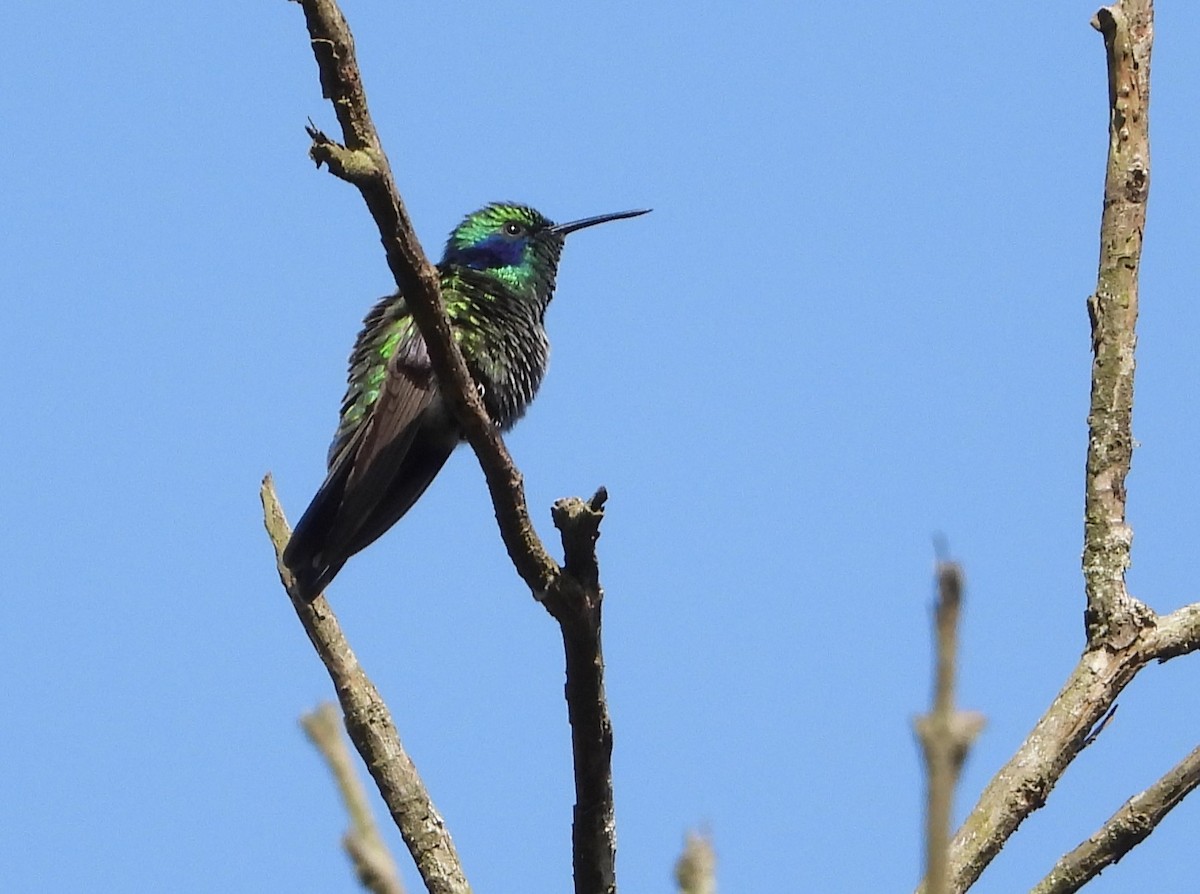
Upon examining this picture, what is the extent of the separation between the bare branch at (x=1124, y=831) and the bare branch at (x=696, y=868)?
230cm

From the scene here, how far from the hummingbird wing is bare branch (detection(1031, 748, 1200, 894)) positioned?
2.60m

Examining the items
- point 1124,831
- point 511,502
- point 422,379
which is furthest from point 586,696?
point 422,379

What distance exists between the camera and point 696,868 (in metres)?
1.63

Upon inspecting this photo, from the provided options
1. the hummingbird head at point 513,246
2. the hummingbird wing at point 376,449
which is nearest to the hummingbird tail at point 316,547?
the hummingbird wing at point 376,449

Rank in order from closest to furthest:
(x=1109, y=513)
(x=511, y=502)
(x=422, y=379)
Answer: (x=511, y=502) < (x=1109, y=513) < (x=422, y=379)

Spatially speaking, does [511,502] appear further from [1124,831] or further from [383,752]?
[1124,831]

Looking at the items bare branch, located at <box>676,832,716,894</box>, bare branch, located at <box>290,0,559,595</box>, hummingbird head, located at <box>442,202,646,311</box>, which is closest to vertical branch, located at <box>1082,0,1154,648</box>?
bare branch, located at <box>290,0,559,595</box>

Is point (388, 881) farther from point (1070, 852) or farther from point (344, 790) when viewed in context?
point (1070, 852)

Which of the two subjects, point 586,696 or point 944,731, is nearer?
point 944,731

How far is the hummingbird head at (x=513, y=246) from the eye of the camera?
7406 mm

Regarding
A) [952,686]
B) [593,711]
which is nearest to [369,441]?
[593,711]

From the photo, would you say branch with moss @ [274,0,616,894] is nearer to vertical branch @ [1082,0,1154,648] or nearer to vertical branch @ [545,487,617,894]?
vertical branch @ [545,487,617,894]

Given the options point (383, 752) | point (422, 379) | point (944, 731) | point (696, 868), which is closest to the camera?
point (944, 731)

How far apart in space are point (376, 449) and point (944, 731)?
4634mm
